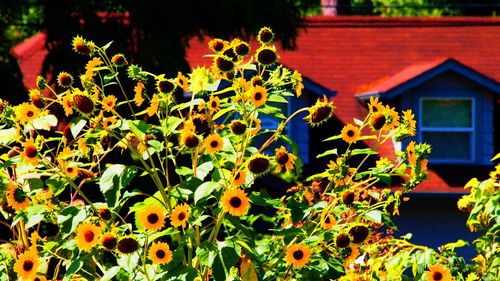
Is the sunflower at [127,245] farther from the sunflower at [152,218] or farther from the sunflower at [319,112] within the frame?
the sunflower at [319,112]

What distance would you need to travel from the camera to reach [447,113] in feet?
48.4


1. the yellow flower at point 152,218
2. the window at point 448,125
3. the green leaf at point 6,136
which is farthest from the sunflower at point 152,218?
the window at point 448,125

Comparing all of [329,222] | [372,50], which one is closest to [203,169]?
[329,222]

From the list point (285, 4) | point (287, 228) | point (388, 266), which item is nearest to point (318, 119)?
point (287, 228)

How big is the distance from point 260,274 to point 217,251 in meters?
0.22

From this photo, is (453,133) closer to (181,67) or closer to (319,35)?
(319,35)

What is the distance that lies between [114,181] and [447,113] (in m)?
11.7

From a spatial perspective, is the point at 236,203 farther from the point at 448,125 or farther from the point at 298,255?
the point at 448,125

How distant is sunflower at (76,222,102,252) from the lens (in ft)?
11.4

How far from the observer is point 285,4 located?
1188 centimetres

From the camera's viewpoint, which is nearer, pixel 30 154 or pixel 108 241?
pixel 108 241

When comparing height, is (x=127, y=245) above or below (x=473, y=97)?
above

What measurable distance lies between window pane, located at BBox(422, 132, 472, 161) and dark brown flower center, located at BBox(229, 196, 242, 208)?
458 inches

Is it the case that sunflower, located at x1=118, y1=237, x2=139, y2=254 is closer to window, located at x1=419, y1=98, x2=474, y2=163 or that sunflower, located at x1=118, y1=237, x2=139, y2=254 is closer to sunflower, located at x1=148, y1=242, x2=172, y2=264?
sunflower, located at x1=148, y1=242, x2=172, y2=264
